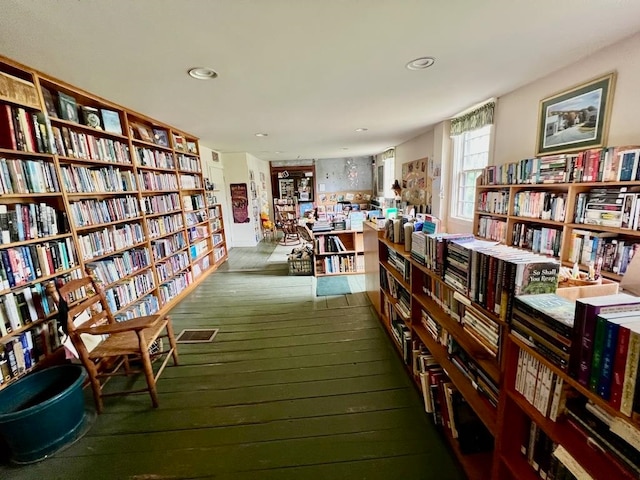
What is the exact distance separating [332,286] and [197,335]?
1.89 meters

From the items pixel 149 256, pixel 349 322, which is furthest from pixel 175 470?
pixel 149 256

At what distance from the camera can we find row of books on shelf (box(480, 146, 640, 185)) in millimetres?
1728

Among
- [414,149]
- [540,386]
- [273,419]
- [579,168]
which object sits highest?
[414,149]

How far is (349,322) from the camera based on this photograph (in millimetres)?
2850

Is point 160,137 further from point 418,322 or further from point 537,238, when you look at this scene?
point 537,238

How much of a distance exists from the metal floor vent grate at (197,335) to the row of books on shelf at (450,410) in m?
2.01

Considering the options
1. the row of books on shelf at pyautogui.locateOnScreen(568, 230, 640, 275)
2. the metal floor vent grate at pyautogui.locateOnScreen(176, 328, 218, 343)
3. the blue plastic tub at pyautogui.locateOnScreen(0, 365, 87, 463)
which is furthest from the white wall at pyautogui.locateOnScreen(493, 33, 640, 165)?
the blue plastic tub at pyautogui.locateOnScreen(0, 365, 87, 463)

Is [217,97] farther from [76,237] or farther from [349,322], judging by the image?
[349,322]

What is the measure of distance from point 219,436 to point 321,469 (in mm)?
658

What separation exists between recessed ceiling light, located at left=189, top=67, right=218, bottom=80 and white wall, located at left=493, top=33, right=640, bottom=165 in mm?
2901

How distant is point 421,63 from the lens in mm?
1942

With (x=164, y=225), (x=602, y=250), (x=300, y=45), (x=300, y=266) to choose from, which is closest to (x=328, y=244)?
(x=300, y=266)

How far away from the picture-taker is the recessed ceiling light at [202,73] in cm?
191

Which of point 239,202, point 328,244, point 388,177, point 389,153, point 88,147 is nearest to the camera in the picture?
point 88,147
